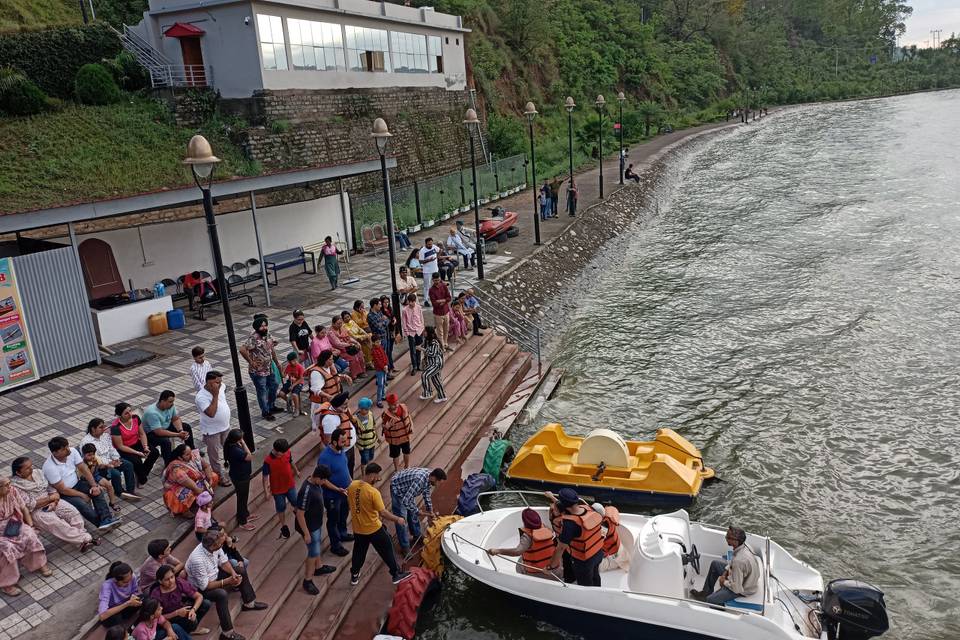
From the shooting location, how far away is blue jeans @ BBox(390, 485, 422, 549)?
394 inches

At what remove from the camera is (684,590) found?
8.98m

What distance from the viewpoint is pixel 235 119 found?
88.9 ft

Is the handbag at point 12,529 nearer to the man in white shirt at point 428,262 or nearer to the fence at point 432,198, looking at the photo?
the man in white shirt at point 428,262

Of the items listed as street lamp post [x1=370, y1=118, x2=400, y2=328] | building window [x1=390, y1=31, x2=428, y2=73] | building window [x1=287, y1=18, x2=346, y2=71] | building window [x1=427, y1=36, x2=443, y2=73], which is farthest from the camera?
building window [x1=427, y1=36, x2=443, y2=73]

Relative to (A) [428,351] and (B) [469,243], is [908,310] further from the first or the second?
(A) [428,351]

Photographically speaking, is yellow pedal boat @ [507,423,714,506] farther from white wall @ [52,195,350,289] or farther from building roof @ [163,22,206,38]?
building roof @ [163,22,206,38]

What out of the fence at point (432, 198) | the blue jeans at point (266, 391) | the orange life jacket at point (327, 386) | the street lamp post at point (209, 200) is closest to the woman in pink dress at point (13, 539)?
the street lamp post at point (209, 200)

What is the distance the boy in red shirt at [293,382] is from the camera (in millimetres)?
12422

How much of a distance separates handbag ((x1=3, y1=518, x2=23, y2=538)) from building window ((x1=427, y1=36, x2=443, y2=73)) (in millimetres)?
33566

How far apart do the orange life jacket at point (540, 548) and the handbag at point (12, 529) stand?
6.09m

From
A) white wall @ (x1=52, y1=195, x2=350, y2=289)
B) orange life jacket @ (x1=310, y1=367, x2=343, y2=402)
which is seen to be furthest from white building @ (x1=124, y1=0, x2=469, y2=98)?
orange life jacket @ (x1=310, y1=367, x2=343, y2=402)

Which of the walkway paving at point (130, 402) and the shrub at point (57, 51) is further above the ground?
the shrub at point (57, 51)

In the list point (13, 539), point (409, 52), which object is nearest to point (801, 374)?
point (13, 539)

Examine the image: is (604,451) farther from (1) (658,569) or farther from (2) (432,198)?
(2) (432,198)
